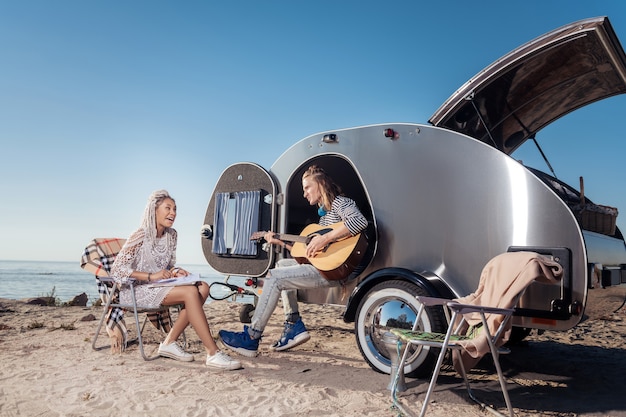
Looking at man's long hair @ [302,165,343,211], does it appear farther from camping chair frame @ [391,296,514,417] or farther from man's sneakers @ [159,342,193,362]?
man's sneakers @ [159,342,193,362]

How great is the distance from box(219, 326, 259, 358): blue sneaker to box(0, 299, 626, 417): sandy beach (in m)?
0.08

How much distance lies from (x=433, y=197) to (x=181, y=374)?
2.56 m

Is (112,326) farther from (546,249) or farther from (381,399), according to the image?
(546,249)

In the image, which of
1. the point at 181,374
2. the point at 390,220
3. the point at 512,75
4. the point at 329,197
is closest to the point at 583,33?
the point at 512,75

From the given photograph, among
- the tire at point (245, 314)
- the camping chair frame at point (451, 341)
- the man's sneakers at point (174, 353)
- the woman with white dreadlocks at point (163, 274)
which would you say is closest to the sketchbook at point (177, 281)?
the woman with white dreadlocks at point (163, 274)

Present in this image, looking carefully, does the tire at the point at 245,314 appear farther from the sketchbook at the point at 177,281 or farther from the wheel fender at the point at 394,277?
the wheel fender at the point at 394,277

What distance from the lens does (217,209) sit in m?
6.32

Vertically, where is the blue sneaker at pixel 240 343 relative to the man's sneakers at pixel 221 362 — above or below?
above

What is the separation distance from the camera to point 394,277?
4.34 metres

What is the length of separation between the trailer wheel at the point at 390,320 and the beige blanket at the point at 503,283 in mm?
388

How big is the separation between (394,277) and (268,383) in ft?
4.43

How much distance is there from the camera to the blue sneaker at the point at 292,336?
495cm

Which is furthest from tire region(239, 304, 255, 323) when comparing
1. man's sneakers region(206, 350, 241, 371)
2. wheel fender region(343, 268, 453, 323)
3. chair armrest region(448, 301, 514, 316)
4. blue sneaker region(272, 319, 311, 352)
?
chair armrest region(448, 301, 514, 316)

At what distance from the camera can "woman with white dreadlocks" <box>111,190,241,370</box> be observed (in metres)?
4.45
